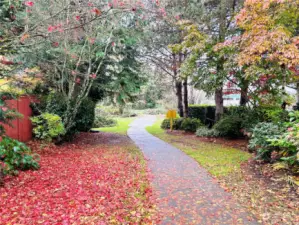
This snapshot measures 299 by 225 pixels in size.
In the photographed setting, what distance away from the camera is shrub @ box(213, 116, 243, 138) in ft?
34.5

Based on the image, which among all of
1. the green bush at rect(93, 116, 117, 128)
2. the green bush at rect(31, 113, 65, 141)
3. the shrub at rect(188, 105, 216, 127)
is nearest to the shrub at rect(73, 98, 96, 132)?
the green bush at rect(31, 113, 65, 141)

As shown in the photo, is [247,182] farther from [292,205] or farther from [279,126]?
[279,126]

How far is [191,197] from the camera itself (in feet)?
14.0

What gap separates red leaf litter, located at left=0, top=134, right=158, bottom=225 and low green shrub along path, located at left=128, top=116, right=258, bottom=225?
0.30 metres

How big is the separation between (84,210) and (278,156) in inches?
180

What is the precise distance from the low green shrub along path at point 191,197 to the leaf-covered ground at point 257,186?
Answer: 22 cm

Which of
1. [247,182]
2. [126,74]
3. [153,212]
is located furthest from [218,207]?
[126,74]

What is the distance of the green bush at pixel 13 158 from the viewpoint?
16.2 feet

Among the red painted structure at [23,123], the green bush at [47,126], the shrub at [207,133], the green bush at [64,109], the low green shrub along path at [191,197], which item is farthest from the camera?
the shrub at [207,133]

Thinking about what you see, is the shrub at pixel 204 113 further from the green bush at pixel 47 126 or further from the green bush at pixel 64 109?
the green bush at pixel 47 126

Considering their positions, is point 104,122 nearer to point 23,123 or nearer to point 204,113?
point 204,113

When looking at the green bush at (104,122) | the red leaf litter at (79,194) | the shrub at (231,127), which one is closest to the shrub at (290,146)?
the red leaf litter at (79,194)

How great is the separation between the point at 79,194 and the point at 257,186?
3451 millimetres

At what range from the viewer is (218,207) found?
12.7 ft
